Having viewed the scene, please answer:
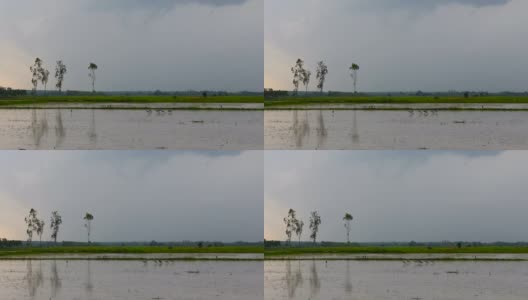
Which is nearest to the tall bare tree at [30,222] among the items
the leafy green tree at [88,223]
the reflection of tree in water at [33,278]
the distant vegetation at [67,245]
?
the distant vegetation at [67,245]

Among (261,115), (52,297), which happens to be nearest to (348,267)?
(261,115)

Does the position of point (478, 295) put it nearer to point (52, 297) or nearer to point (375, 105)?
point (375, 105)

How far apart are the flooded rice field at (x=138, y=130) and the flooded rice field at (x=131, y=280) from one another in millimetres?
1659

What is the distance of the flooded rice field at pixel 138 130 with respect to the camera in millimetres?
10047

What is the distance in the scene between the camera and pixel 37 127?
10344 mm

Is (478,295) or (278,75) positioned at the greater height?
(278,75)

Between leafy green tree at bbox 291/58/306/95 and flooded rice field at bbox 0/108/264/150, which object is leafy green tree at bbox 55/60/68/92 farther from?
leafy green tree at bbox 291/58/306/95

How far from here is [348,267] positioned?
10367mm

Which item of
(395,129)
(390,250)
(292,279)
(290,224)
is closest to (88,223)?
(290,224)

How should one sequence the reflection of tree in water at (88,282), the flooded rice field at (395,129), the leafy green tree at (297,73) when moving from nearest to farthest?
the flooded rice field at (395,129) < the leafy green tree at (297,73) < the reflection of tree in water at (88,282)

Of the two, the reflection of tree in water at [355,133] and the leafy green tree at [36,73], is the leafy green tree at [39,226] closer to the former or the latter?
the leafy green tree at [36,73]

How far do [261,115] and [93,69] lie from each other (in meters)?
2.48

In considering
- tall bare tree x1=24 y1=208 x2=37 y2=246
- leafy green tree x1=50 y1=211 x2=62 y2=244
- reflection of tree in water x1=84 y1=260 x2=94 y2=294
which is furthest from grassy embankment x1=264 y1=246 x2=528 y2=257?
tall bare tree x1=24 y1=208 x2=37 y2=246

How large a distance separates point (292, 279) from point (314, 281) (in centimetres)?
31
